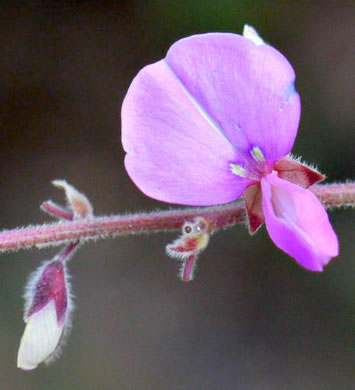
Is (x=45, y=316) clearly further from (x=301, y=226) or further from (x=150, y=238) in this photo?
(x=150, y=238)

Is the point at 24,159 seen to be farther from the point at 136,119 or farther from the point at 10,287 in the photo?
the point at 136,119

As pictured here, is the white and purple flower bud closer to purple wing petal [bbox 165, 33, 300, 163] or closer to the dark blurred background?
purple wing petal [bbox 165, 33, 300, 163]

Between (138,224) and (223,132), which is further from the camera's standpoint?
(138,224)

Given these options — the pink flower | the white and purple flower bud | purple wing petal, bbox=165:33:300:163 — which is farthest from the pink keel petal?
the white and purple flower bud

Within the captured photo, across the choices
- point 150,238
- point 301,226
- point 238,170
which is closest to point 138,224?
point 238,170

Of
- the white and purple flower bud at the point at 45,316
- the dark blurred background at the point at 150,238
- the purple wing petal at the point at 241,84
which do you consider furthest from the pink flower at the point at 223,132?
the dark blurred background at the point at 150,238

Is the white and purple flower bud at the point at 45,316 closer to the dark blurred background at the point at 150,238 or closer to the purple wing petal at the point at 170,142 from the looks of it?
the purple wing petal at the point at 170,142

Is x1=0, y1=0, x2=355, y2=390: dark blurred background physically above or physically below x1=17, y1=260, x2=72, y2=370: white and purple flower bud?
below
